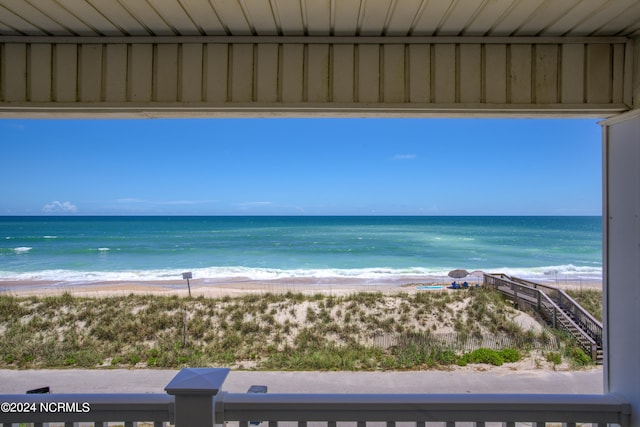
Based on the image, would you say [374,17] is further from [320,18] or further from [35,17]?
[35,17]

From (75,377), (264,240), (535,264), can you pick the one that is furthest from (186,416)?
(264,240)

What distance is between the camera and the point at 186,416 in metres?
1.13

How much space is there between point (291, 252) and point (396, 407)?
65.7 ft

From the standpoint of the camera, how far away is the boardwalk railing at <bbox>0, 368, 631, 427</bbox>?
3.76 feet

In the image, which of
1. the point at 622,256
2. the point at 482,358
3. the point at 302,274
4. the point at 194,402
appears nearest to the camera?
the point at 194,402

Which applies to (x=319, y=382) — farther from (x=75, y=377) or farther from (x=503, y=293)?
(x=503, y=293)

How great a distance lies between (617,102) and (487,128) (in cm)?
3054

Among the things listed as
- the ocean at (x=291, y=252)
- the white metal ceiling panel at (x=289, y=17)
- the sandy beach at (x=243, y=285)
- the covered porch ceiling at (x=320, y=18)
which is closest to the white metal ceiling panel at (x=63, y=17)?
the covered porch ceiling at (x=320, y=18)

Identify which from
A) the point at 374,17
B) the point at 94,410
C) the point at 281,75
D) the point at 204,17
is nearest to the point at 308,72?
the point at 281,75

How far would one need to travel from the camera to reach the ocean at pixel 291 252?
50.8 ft

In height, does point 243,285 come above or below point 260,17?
below

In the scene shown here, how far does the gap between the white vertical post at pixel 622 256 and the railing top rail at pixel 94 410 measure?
1.70m

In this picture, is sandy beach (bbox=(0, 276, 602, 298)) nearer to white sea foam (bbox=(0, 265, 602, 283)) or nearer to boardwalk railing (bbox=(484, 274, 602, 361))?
white sea foam (bbox=(0, 265, 602, 283))

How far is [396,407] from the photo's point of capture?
1.20m
